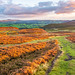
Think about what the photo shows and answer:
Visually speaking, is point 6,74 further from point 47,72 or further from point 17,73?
point 47,72

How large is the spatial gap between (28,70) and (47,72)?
230cm

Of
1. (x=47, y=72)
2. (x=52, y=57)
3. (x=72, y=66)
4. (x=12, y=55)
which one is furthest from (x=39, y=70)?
(x=12, y=55)

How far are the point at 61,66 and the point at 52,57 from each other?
3.83 meters

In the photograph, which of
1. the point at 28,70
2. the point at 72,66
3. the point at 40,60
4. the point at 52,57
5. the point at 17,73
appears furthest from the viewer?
the point at 52,57

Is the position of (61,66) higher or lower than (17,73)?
lower

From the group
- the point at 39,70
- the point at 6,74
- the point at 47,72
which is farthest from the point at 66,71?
the point at 6,74

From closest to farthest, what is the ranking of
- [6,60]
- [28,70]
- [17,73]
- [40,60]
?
[17,73] < [28,70] < [40,60] < [6,60]

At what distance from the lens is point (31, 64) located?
485 inches

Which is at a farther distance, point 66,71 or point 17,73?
point 66,71

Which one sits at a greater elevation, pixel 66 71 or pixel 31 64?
pixel 31 64

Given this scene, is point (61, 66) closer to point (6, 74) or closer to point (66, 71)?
point (66, 71)

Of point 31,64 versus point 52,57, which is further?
point 52,57

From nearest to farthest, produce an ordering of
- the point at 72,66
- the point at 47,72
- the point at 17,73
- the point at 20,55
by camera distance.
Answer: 1. the point at 17,73
2. the point at 47,72
3. the point at 72,66
4. the point at 20,55

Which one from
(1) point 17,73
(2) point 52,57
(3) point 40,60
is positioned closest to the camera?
(1) point 17,73
